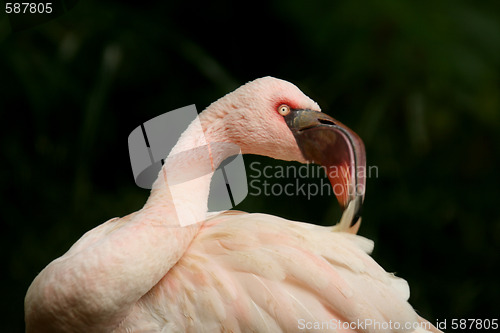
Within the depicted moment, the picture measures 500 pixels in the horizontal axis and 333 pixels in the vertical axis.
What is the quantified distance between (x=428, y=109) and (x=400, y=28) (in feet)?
1.00

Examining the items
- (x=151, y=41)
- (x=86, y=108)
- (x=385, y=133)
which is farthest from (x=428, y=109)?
(x=86, y=108)

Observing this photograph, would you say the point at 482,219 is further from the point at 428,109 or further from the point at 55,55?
the point at 55,55

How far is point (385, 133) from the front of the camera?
2049 mm

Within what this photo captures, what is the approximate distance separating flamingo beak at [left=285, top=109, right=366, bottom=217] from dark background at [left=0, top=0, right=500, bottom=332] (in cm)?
81

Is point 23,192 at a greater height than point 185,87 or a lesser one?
lesser

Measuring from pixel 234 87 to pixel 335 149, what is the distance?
3.21 ft

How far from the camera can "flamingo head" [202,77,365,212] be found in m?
1.06

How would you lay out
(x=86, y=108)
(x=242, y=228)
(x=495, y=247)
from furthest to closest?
1. (x=495, y=247)
2. (x=86, y=108)
3. (x=242, y=228)

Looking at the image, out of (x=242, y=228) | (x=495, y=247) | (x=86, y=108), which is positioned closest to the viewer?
(x=242, y=228)

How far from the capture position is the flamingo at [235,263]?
3.13 feet
